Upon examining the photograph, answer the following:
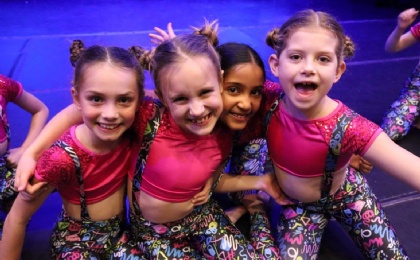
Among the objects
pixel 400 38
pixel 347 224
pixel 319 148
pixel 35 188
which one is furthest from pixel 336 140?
pixel 400 38

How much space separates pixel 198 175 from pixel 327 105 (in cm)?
48

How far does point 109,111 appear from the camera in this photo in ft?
3.91

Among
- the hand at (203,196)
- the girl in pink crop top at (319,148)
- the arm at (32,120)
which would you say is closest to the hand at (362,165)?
the girl in pink crop top at (319,148)

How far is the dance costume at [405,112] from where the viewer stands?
7.96 ft

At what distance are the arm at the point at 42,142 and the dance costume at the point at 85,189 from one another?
0.05 meters

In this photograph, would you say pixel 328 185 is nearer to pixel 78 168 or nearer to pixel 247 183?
pixel 247 183

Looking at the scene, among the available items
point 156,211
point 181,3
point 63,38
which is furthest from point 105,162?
point 181,3

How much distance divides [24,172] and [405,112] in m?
2.14

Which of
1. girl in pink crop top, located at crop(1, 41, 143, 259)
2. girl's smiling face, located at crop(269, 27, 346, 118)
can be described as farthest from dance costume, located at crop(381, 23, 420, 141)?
girl in pink crop top, located at crop(1, 41, 143, 259)

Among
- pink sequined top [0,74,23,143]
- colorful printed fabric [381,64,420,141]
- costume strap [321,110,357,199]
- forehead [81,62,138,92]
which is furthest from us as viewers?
colorful printed fabric [381,64,420,141]

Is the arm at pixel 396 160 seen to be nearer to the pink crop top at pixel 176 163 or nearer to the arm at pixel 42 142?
the pink crop top at pixel 176 163

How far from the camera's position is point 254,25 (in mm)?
4848

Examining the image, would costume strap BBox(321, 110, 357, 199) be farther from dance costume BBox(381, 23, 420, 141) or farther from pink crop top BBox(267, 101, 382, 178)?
dance costume BBox(381, 23, 420, 141)

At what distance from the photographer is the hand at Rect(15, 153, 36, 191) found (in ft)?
3.92
